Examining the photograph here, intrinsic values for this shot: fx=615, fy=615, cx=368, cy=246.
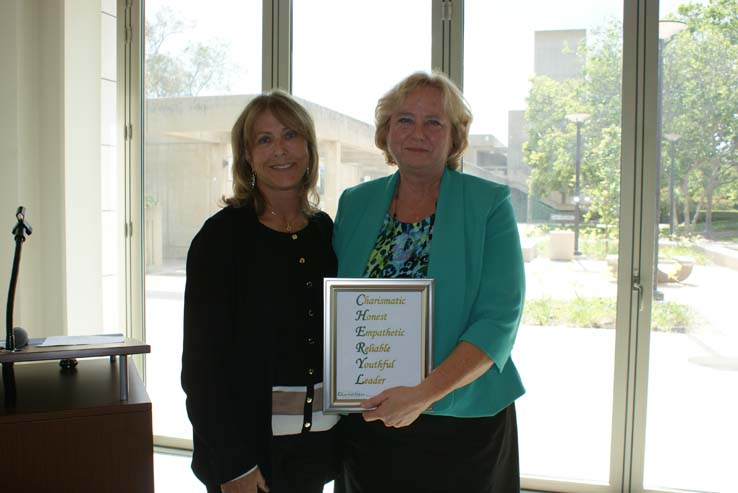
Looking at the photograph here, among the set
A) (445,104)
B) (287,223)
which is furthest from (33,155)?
(445,104)

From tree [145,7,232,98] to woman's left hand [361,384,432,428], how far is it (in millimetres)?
2688

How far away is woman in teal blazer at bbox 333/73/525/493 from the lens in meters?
1.46

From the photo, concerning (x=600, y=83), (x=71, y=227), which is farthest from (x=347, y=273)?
(x=71, y=227)

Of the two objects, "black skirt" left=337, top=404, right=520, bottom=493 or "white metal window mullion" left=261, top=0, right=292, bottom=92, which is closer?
"black skirt" left=337, top=404, right=520, bottom=493

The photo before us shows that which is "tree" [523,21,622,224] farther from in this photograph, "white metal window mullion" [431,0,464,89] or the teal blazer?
the teal blazer

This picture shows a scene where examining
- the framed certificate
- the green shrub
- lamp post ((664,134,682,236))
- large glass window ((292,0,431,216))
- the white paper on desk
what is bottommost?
the green shrub

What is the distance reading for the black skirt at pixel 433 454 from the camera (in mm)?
1544

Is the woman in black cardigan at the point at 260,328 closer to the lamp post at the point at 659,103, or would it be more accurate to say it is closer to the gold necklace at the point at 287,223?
the gold necklace at the point at 287,223

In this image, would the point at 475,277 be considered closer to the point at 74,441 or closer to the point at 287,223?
the point at 287,223

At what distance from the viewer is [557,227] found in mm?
3133

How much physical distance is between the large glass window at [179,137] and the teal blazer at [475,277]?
7.51ft

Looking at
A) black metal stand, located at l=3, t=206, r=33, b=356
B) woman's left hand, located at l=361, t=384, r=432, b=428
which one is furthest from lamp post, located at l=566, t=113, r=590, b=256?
black metal stand, located at l=3, t=206, r=33, b=356

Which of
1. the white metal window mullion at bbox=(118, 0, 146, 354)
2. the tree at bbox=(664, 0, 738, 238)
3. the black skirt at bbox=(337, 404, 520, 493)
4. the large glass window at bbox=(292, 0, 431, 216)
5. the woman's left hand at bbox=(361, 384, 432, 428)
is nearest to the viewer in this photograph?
the woman's left hand at bbox=(361, 384, 432, 428)

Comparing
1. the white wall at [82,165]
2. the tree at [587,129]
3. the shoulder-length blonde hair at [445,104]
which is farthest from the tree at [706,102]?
the white wall at [82,165]
